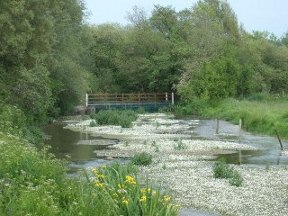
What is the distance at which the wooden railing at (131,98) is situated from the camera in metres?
80.8

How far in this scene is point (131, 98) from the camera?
82625 mm

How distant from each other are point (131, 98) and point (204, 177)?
59.1 m

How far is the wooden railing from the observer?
8081 centimetres

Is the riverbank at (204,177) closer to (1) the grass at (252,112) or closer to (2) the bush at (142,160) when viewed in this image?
(2) the bush at (142,160)

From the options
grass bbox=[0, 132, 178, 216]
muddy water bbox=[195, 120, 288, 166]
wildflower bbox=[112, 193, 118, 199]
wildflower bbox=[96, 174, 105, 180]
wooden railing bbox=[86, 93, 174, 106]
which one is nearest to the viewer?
grass bbox=[0, 132, 178, 216]

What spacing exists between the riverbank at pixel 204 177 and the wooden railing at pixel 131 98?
3736 cm

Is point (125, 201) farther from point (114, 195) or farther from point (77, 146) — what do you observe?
point (77, 146)

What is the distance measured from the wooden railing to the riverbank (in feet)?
123

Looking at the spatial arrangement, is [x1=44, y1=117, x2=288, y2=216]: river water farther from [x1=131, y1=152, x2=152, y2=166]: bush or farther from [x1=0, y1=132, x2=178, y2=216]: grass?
[x1=0, y1=132, x2=178, y2=216]: grass

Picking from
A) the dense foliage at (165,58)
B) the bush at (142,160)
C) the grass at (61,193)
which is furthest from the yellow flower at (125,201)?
the dense foliage at (165,58)

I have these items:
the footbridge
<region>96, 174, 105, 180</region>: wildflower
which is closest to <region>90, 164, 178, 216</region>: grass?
<region>96, 174, 105, 180</region>: wildflower

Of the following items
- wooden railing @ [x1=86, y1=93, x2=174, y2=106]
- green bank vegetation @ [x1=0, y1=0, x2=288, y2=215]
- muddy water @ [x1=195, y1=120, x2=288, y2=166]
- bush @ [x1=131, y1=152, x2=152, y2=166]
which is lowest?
muddy water @ [x1=195, y1=120, x2=288, y2=166]

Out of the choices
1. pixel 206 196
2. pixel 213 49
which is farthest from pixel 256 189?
pixel 213 49

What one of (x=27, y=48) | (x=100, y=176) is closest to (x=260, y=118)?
(x=27, y=48)
